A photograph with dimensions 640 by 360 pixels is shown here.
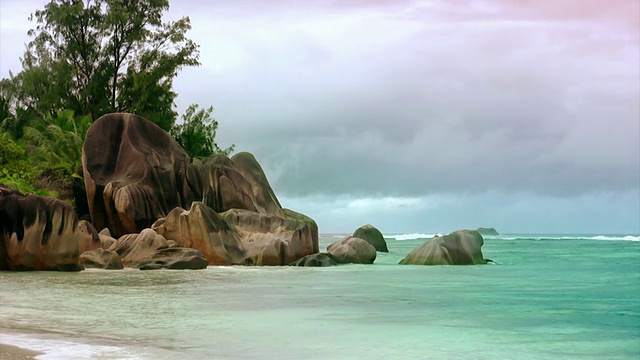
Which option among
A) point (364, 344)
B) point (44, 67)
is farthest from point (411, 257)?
point (44, 67)

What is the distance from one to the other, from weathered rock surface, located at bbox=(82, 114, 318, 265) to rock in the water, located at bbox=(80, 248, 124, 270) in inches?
112

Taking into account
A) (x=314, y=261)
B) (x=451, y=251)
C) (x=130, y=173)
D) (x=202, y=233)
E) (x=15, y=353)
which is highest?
(x=130, y=173)

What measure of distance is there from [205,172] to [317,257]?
20.7ft

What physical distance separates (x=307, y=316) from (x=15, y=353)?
547 cm

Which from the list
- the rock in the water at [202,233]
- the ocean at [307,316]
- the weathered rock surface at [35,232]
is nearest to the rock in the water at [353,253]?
the rock in the water at [202,233]

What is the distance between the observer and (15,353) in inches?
295

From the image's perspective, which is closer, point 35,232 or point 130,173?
point 35,232

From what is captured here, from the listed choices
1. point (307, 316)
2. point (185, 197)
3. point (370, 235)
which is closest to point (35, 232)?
point (185, 197)

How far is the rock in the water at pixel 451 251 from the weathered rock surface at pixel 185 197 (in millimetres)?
4123

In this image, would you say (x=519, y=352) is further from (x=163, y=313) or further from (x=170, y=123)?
(x=170, y=123)

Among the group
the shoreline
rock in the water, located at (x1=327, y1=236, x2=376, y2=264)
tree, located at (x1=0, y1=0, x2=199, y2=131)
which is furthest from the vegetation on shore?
the shoreline

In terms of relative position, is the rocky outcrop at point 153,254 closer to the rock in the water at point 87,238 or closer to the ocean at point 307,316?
the rock in the water at point 87,238

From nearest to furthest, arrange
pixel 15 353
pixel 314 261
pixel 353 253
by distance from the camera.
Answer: pixel 15 353, pixel 314 261, pixel 353 253

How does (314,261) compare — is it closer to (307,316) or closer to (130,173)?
(130,173)
